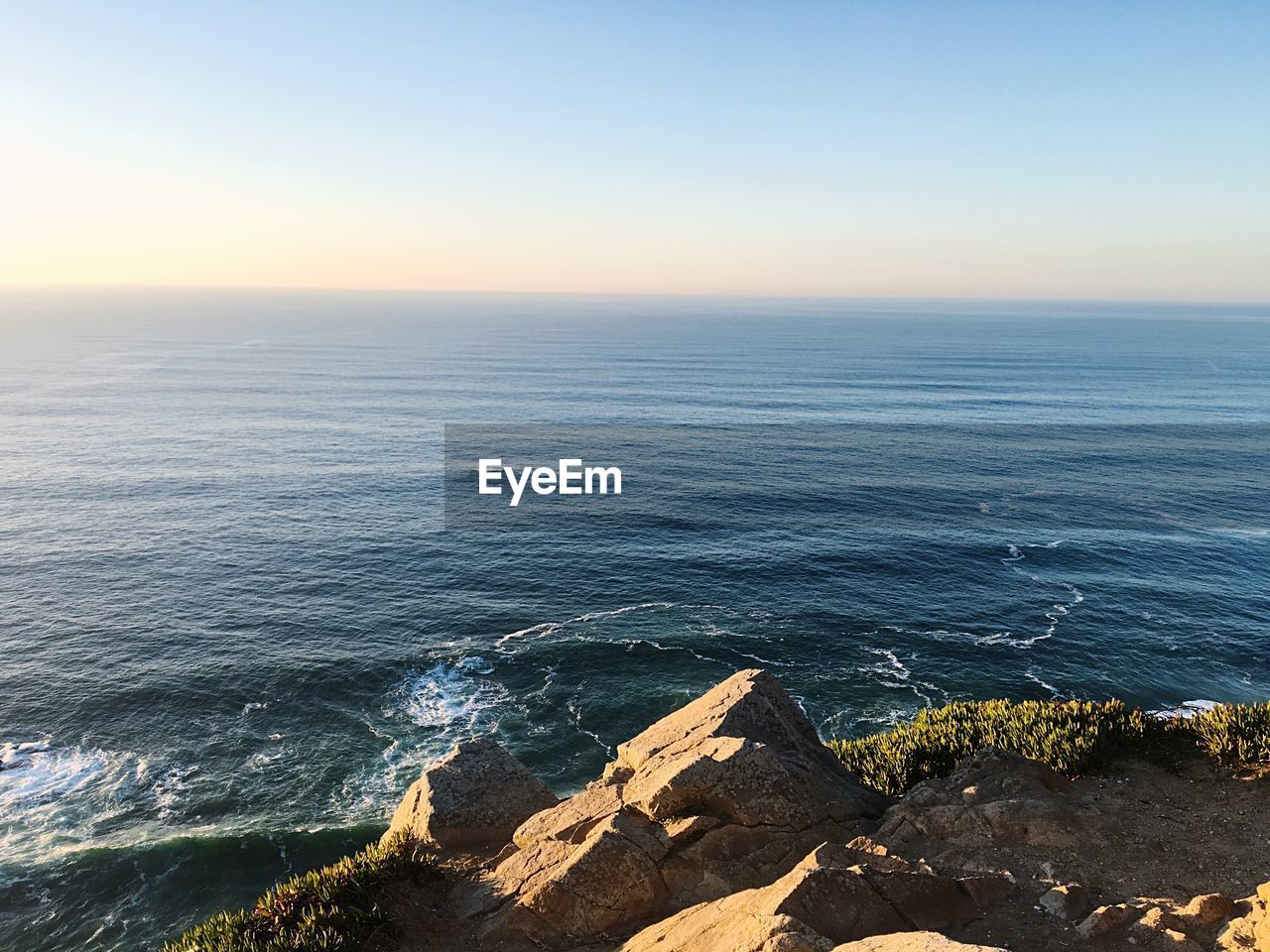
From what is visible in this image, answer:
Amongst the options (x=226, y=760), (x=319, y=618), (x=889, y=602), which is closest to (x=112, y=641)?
A: (x=319, y=618)

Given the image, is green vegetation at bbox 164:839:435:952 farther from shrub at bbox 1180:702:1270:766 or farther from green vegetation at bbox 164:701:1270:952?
shrub at bbox 1180:702:1270:766

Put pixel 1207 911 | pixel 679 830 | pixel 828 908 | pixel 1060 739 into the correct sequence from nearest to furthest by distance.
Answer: pixel 1207 911, pixel 828 908, pixel 679 830, pixel 1060 739

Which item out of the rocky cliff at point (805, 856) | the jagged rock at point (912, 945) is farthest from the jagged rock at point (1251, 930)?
the jagged rock at point (912, 945)

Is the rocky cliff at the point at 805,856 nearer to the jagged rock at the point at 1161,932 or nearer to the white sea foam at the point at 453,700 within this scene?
the jagged rock at the point at 1161,932

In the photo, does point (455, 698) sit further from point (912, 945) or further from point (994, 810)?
point (912, 945)

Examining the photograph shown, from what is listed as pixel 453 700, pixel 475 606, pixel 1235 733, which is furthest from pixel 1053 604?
pixel 453 700

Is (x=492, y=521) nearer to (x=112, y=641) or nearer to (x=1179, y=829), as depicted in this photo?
(x=112, y=641)
